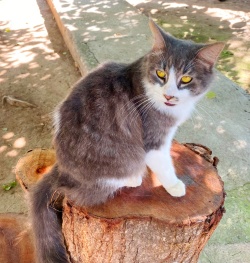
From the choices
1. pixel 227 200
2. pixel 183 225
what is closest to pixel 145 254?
pixel 183 225

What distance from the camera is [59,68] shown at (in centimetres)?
506

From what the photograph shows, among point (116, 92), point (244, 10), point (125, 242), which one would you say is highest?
point (116, 92)

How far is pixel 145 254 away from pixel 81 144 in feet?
2.31

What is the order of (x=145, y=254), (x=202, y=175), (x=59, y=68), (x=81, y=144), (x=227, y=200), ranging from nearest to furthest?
(x=81, y=144) < (x=145, y=254) < (x=202, y=175) < (x=227, y=200) < (x=59, y=68)

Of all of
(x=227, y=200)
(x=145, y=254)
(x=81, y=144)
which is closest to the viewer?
(x=81, y=144)

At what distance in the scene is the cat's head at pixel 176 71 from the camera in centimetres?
168

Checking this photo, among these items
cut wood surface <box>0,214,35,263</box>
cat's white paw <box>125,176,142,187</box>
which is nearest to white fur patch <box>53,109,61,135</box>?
cat's white paw <box>125,176,142,187</box>

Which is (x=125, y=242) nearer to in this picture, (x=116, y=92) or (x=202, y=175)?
(x=202, y=175)

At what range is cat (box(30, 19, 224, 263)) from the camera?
1712 mm

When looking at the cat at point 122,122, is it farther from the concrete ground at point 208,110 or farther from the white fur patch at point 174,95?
the concrete ground at point 208,110

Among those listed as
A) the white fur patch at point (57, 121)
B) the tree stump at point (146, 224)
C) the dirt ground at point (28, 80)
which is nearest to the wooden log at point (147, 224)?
the tree stump at point (146, 224)

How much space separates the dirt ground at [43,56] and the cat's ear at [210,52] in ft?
7.00

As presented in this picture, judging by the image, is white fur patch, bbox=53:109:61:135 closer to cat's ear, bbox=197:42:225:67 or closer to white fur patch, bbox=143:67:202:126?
white fur patch, bbox=143:67:202:126

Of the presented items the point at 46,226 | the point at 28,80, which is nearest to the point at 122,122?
the point at 46,226
